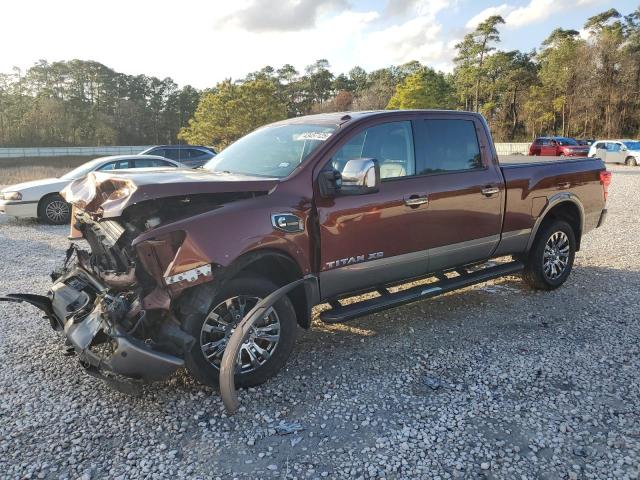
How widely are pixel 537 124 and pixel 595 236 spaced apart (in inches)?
2017

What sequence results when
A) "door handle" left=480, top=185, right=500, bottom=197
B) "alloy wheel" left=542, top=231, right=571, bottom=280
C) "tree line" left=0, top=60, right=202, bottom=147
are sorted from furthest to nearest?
"tree line" left=0, top=60, right=202, bottom=147 → "alloy wheel" left=542, top=231, right=571, bottom=280 → "door handle" left=480, top=185, right=500, bottom=197

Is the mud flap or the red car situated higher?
the red car

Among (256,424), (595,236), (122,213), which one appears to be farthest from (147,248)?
(595,236)

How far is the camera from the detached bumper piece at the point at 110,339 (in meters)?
2.88

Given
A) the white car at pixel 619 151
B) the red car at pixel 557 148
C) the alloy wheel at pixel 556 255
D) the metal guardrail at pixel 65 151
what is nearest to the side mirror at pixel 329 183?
the alloy wheel at pixel 556 255

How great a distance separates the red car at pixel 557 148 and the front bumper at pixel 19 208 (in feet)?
94.7

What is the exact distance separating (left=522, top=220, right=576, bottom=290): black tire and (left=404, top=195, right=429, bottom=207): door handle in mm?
2031

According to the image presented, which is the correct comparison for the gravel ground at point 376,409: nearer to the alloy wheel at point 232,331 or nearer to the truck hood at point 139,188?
the alloy wheel at point 232,331

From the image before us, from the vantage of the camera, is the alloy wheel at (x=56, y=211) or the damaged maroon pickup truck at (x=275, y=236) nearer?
the damaged maroon pickup truck at (x=275, y=236)

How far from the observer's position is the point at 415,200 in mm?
4215

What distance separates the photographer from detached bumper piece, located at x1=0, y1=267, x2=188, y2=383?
2.88 meters

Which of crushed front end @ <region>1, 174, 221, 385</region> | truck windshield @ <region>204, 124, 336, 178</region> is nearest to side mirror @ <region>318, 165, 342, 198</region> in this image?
truck windshield @ <region>204, 124, 336, 178</region>

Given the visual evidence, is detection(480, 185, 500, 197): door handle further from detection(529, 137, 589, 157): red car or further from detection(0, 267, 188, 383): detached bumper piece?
detection(529, 137, 589, 157): red car

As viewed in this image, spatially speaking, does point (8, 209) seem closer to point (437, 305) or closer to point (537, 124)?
point (437, 305)
